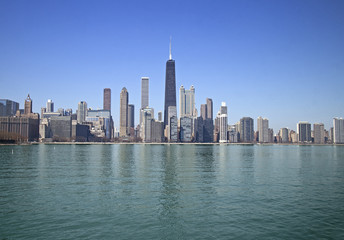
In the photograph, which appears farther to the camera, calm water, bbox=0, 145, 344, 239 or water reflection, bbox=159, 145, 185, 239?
water reflection, bbox=159, 145, 185, 239

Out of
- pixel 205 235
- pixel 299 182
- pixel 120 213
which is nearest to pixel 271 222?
pixel 205 235

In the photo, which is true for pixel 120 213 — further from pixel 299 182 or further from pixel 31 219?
pixel 299 182

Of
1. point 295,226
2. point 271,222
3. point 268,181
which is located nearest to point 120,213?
point 271,222

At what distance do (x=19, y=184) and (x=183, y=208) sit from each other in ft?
98.4

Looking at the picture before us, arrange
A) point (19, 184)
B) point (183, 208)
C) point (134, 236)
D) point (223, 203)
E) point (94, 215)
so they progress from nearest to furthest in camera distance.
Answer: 1. point (134, 236)
2. point (94, 215)
3. point (183, 208)
4. point (223, 203)
5. point (19, 184)

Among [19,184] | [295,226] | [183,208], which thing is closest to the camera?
[295,226]

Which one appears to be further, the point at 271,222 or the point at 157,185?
the point at 157,185

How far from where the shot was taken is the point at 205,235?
25156 mm

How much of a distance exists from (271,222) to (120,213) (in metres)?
15.6

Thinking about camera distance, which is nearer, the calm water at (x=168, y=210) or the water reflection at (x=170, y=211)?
the calm water at (x=168, y=210)

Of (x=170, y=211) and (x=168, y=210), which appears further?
(x=168, y=210)

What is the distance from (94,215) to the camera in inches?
1195

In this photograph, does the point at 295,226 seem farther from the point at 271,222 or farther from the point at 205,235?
the point at 205,235

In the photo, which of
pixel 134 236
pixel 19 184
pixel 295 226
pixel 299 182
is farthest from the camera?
pixel 299 182
